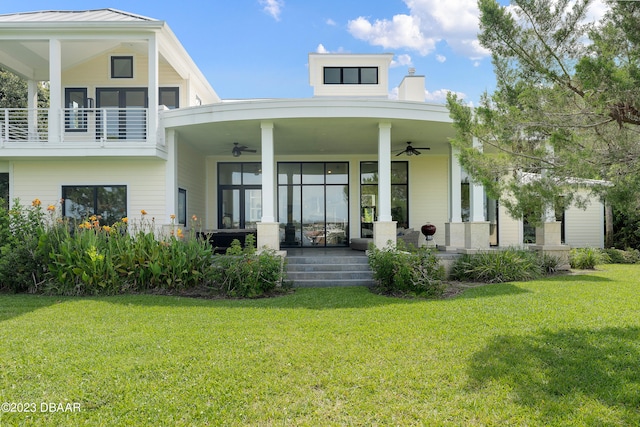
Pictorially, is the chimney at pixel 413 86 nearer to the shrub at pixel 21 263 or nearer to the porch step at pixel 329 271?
the porch step at pixel 329 271

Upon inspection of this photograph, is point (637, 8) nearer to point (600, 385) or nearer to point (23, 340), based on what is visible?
point (600, 385)

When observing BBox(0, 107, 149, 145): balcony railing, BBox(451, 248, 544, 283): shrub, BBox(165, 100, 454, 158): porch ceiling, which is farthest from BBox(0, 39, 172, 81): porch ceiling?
BBox(451, 248, 544, 283): shrub

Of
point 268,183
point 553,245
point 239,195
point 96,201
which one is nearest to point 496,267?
point 553,245

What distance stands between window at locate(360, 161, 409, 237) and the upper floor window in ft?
17.3

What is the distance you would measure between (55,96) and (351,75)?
1154cm

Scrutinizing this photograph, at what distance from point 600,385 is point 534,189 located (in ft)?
7.45

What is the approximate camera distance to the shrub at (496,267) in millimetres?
8898

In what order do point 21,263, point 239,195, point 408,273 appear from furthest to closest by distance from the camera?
point 239,195
point 21,263
point 408,273

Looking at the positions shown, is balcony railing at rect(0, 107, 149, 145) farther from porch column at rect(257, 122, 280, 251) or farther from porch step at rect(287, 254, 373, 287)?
porch step at rect(287, 254, 373, 287)

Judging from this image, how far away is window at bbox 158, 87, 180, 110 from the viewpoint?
13.2 metres

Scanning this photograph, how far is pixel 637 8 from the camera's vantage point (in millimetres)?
3617

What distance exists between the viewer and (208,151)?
1334 centimetres

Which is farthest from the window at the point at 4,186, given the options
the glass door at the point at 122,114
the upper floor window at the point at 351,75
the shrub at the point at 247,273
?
the upper floor window at the point at 351,75

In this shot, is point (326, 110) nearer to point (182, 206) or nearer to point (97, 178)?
A: point (182, 206)
